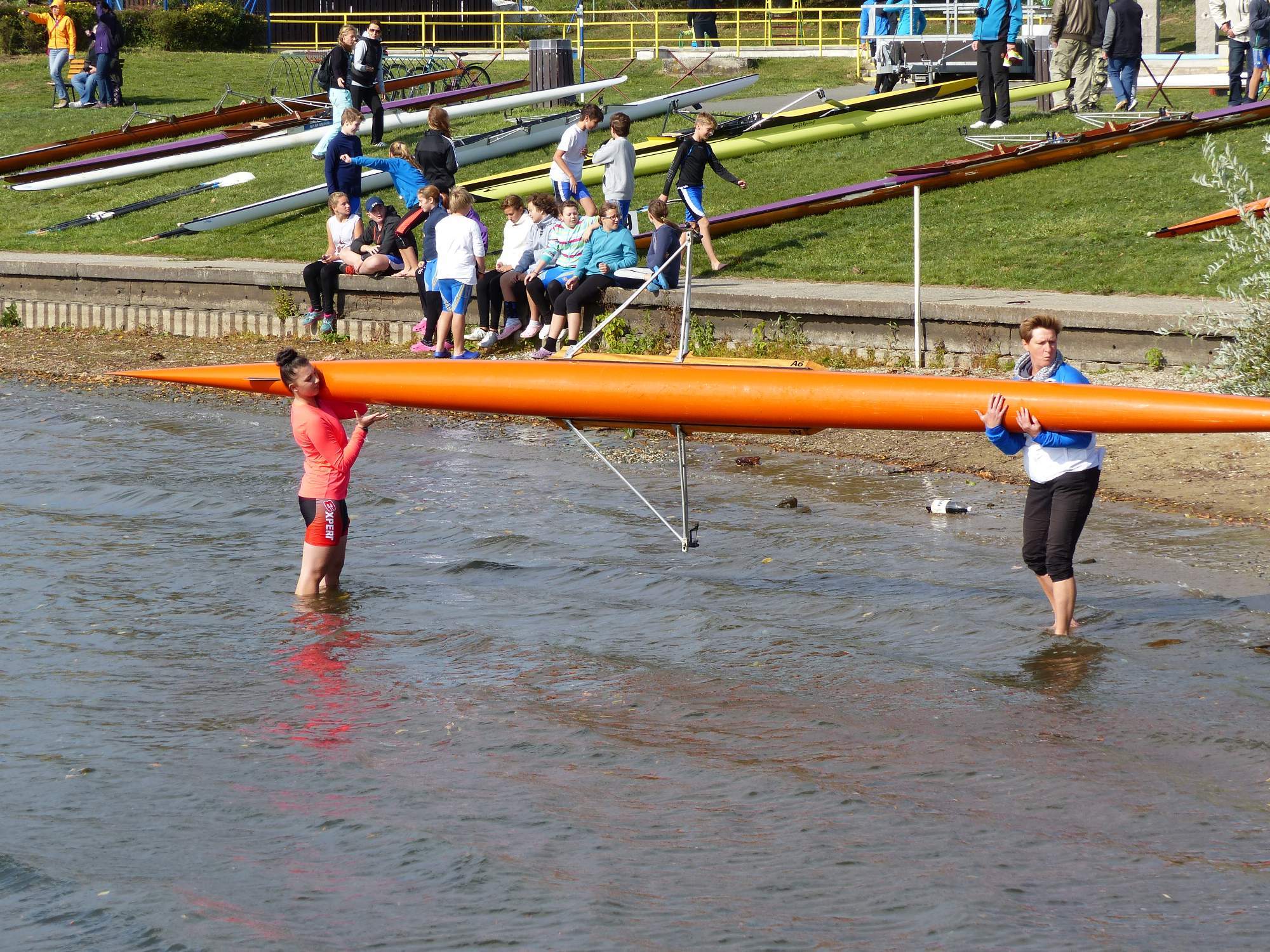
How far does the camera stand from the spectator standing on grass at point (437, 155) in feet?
56.0

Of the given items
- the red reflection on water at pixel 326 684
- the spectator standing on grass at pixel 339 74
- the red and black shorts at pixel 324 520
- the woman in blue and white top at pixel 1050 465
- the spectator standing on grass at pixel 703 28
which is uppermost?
the spectator standing on grass at pixel 703 28

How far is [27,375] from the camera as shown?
672 inches

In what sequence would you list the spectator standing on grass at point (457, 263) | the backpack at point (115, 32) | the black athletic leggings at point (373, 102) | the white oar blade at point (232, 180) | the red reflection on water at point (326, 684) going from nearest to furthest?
the red reflection on water at point (326, 684)
the spectator standing on grass at point (457, 263)
the black athletic leggings at point (373, 102)
the white oar blade at point (232, 180)
the backpack at point (115, 32)

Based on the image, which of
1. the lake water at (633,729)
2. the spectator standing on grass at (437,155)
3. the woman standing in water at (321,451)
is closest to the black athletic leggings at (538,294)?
the spectator standing on grass at (437,155)

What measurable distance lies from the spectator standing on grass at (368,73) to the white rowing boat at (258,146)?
2.73 feet

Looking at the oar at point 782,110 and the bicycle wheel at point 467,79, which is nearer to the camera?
the oar at point 782,110

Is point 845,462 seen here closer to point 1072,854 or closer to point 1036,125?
point 1072,854

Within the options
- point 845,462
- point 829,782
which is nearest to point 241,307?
point 845,462

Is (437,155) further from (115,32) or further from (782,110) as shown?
(115,32)

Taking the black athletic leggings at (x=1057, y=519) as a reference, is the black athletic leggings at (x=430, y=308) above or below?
above

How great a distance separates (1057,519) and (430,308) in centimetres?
940

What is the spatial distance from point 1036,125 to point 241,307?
10.8 meters

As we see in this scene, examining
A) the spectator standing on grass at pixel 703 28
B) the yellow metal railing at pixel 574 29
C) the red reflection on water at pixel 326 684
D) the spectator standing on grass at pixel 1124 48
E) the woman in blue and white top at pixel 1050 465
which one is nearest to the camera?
the red reflection on water at pixel 326 684

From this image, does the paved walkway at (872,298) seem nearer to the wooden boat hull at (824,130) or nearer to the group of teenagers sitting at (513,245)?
the group of teenagers sitting at (513,245)
